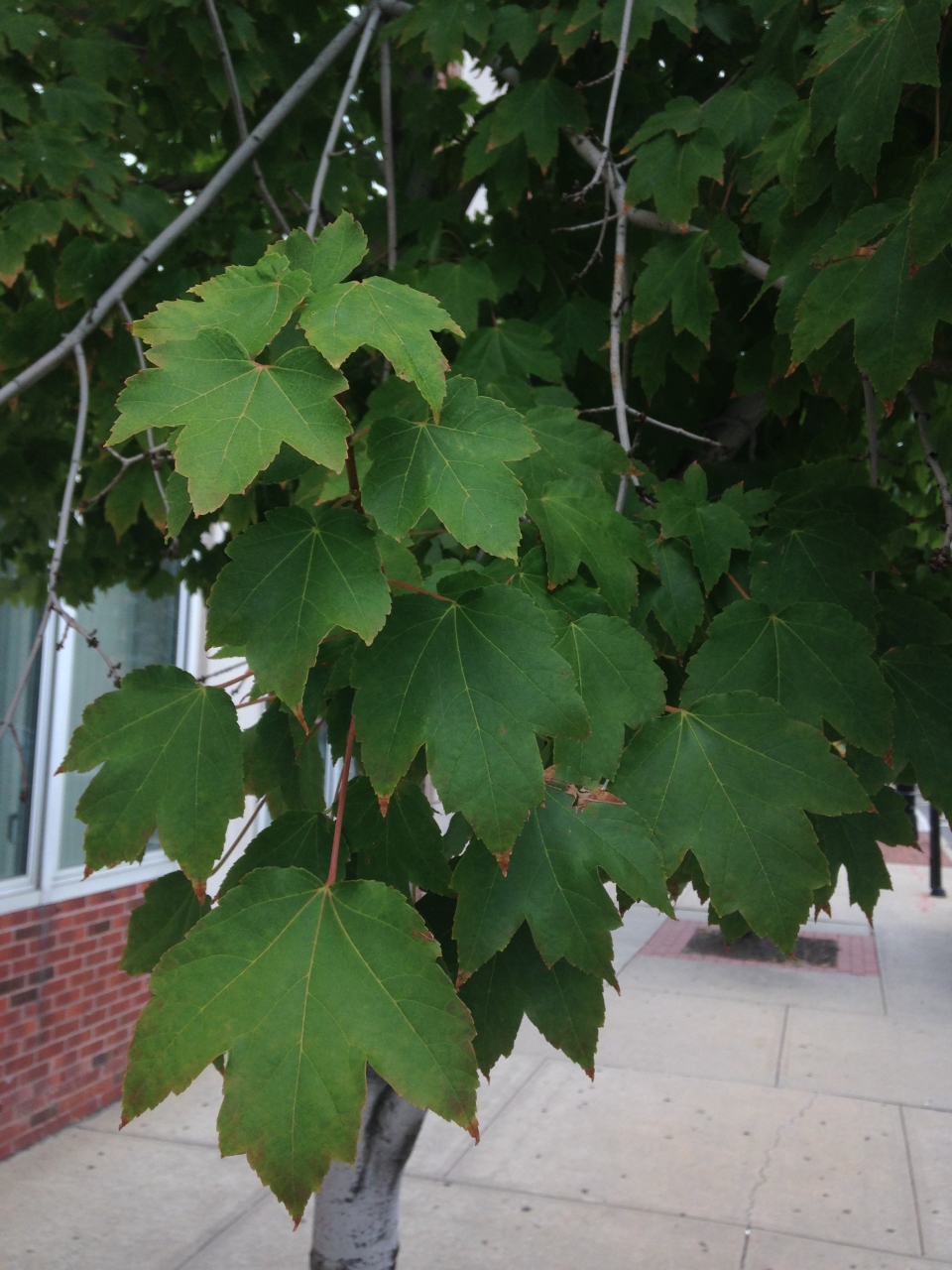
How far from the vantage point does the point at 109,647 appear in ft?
19.1

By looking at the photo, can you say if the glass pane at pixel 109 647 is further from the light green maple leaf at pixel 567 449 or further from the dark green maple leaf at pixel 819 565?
the dark green maple leaf at pixel 819 565

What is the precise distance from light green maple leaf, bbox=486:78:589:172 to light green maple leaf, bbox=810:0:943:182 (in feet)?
2.75

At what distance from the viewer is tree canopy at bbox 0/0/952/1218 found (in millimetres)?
1044

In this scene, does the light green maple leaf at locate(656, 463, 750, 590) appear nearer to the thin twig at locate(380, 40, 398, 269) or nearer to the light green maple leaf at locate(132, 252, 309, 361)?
the light green maple leaf at locate(132, 252, 309, 361)

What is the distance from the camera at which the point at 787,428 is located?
8.92 feet

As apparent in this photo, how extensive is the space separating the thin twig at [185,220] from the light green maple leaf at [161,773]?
0.85 meters

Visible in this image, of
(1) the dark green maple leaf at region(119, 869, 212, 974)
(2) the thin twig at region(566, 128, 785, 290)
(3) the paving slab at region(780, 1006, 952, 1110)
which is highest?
(2) the thin twig at region(566, 128, 785, 290)

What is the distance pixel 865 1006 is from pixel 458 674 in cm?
782

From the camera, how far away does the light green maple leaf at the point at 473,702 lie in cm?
105

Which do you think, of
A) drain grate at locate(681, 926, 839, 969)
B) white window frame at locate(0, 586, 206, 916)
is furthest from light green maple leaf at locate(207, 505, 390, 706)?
drain grate at locate(681, 926, 839, 969)

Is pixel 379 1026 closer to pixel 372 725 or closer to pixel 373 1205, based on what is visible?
pixel 372 725

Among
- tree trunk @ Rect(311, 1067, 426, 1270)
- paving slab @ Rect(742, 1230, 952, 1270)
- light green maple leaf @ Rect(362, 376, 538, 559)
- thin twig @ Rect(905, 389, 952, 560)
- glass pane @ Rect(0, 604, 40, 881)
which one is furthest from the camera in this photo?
glass pane @ Rect(0, 604, 40, 881)

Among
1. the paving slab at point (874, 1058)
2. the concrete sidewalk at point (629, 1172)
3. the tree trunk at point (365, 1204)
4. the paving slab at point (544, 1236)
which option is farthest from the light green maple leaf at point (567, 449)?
the paving slab at point (874, 1058)

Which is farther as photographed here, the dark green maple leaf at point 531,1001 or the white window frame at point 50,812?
the white window frame at point 50,812
